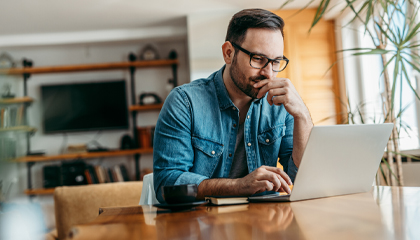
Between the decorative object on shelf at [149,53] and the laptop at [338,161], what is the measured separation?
4.41m

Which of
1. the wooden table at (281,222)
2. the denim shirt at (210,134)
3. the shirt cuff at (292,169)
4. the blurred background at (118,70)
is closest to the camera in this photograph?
the wooden table at (281,222)

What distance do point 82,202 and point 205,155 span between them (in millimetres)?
820

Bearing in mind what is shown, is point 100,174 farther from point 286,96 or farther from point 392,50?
point 286,96

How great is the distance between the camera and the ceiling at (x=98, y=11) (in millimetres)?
4043

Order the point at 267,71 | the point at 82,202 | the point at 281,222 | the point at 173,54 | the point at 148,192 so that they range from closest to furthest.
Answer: the point at 281,222 → the point at 267,71 → the point at 148,192 → the point at 82,202 → the point at 173,54

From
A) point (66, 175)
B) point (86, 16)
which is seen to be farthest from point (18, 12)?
point (66, 175)

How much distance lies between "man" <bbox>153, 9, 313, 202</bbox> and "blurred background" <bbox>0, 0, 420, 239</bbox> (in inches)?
107

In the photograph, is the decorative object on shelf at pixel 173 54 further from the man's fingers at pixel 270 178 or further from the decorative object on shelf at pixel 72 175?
the man's fingers at pixel 270 178

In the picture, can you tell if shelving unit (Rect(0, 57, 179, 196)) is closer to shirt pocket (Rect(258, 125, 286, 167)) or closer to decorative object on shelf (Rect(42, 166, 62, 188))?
decorative object on shelf (Rect(42, 166, 62, 188))

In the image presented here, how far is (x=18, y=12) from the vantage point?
4.15 meters

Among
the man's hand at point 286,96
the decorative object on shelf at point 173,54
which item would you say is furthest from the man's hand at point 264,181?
the decorative object on shelf at point 173,54

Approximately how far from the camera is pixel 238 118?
4.67 ft

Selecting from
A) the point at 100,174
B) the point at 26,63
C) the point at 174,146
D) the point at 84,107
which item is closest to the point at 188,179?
the point at 174,146

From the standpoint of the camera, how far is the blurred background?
423 cm
